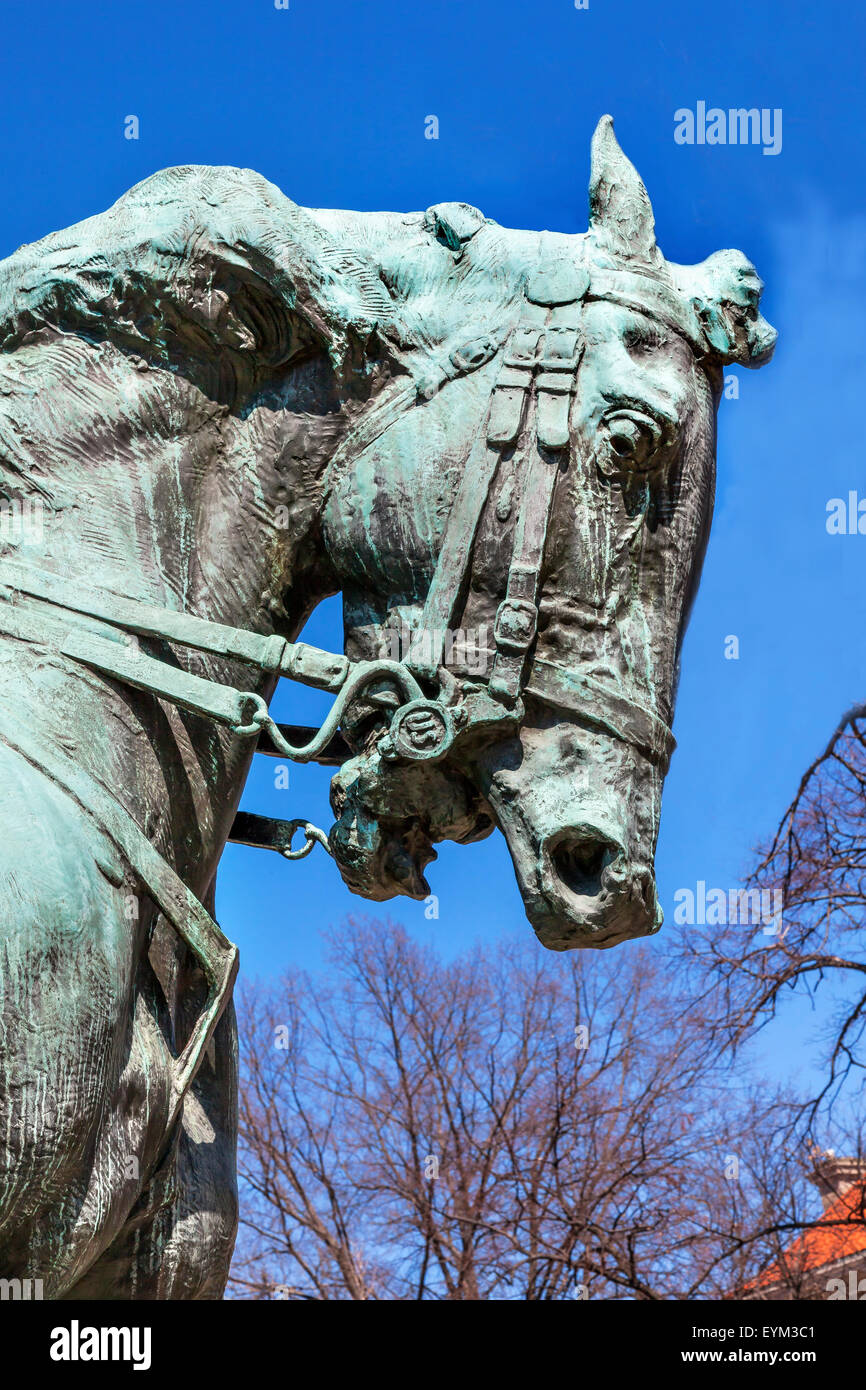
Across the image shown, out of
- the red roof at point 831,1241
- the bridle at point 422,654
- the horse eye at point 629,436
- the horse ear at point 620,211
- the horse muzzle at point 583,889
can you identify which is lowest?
the horse muzzle at point 583,889

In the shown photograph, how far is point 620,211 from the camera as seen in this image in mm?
3109

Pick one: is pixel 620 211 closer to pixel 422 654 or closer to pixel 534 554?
pixel 534 554

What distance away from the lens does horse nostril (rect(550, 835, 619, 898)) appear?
2768 millimetres

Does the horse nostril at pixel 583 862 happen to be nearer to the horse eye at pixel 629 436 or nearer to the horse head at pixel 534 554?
the horse head at pixel 534 554

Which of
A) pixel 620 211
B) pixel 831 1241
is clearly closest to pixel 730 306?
pixel 620 211

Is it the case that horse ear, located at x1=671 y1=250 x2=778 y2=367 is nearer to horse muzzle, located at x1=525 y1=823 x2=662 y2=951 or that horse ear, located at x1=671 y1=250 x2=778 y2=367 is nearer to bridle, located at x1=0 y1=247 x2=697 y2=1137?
bridle, located at x1=0 y1=247 x2=697 y2=1137

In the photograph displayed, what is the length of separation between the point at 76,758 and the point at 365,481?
0.67 m

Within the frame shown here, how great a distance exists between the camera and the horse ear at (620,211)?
121 inches

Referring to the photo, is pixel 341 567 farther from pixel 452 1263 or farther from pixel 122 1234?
pixel 452 1263

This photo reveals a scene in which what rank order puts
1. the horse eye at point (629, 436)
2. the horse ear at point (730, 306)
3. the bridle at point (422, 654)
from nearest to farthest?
the bridle at point (422, 654), the horse eye at point (629, 436), the horse ear at point (730, 306)

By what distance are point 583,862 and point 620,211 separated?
1167 mm

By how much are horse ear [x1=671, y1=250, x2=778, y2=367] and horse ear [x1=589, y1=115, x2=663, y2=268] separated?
0.27 ft

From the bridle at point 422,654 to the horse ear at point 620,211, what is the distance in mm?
214

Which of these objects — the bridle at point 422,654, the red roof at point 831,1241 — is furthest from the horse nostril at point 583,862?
the red roof at point 831,1241
